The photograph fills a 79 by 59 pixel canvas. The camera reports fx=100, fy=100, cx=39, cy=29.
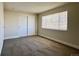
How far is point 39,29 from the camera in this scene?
7.69 meters

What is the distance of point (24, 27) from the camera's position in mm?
7250

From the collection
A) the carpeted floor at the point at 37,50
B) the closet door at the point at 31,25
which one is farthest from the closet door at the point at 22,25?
the carpeted floor at the point at 37,50

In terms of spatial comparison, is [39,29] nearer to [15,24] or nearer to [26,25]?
[26,25]

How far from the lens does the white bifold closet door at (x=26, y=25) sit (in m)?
7.03

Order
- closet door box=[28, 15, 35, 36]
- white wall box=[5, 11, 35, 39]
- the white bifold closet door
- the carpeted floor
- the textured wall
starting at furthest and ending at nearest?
closet door box=[28, 15, 35, 36], the white bifold closet door, white wall box=[5, 11, 35, 39], the textured wall, the carpeted floor

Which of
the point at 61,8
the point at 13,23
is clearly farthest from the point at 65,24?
the point at 13,23

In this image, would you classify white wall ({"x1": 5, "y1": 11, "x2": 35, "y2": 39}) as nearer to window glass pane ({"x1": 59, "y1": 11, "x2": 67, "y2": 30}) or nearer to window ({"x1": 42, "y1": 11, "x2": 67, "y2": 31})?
window ({"x1": 42, "y1": 11, "x2": 67, "y2": 31})

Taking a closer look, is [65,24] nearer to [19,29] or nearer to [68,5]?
[68,5]

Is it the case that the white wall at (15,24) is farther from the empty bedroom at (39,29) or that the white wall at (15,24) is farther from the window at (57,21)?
the window at (57,21)

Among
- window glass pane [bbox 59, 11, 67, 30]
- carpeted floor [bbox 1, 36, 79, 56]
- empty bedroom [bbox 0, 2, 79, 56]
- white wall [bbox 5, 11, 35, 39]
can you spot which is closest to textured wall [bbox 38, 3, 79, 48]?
empty bedroom [bbox 0, 2, 79, 56]

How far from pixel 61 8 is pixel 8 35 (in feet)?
11.8

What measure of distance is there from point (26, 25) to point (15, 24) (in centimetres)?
103

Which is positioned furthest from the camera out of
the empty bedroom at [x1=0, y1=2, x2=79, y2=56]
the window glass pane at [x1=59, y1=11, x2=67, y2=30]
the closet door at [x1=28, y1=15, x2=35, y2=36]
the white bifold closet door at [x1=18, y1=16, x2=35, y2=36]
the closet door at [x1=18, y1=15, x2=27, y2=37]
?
the closet door at [x1=28, y1=15, x2=35, y2=36]

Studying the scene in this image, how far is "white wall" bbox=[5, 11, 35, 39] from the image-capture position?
620 centimetres
